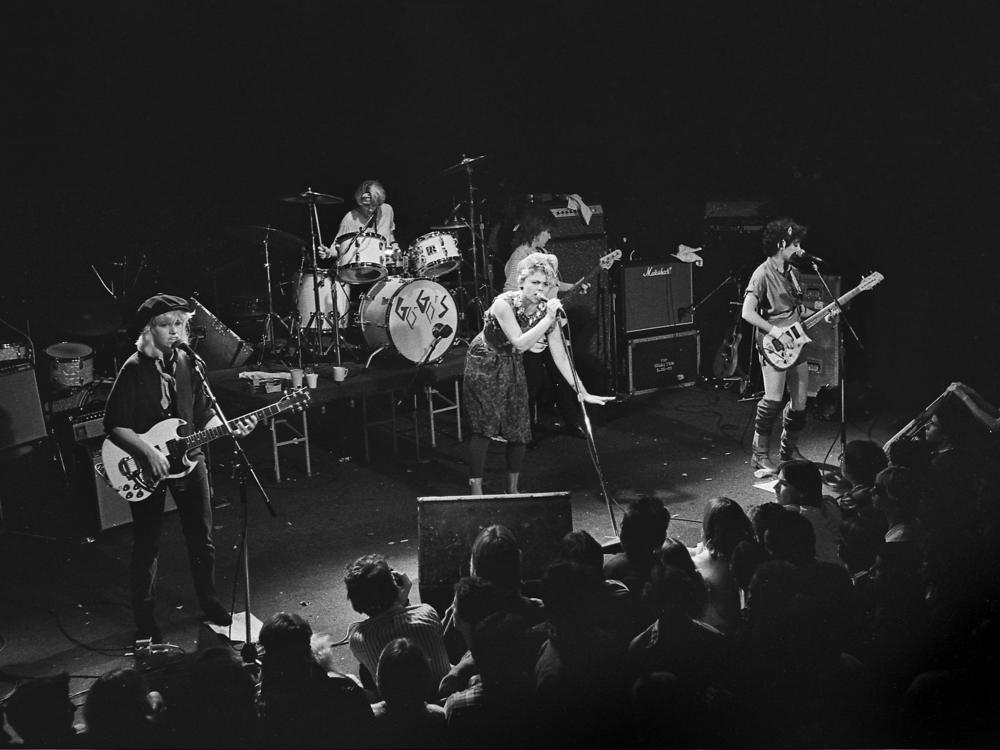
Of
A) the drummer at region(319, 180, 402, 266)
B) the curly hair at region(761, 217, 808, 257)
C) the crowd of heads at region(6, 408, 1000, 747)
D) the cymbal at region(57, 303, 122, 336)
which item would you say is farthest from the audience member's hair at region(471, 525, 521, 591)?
the cymbal at region(57, 303, 122, 336)

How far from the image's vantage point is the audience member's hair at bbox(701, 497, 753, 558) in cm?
408

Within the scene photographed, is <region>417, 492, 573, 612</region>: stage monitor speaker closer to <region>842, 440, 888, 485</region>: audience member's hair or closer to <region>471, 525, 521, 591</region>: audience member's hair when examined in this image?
<region>471, 525, 521, 591</region>: audience member's hair

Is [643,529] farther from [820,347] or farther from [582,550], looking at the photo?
[820,347]

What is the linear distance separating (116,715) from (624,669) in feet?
4.78

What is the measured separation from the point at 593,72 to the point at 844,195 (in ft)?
9.31

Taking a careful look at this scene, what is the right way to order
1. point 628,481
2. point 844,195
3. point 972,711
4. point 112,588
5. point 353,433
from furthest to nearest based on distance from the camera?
point 844,195 < point 353,433 < point 628,481 < point 112,588 < point 972,711

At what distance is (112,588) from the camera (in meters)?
5.83

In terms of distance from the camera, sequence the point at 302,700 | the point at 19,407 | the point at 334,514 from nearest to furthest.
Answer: the point at 302,700 → the point at 334,514 → the point at 19,407

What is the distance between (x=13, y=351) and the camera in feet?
28.2

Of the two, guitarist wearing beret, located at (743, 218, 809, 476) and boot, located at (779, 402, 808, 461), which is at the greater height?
guitarist wearing beret, located at (743, 218, 809, 476)

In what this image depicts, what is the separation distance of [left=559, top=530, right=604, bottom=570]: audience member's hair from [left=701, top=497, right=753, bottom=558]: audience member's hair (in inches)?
21.3

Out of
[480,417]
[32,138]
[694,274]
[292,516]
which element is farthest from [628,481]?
[32,138]

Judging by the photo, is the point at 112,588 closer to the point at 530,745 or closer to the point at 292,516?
the point at 292,516

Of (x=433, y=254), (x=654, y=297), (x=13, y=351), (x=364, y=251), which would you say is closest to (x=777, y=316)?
(x=654, y=297)
